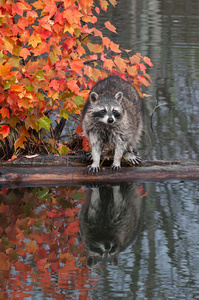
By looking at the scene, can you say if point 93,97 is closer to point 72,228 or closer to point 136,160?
point 136,160

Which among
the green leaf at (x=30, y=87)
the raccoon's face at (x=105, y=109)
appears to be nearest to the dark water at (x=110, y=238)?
the raccoon's face at (x=105, y=109)

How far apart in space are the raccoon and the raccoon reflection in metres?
0.29

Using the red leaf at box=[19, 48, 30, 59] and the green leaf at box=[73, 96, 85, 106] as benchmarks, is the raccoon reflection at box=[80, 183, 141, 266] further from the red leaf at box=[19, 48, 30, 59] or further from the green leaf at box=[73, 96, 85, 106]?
the red leaf at box=[19, 48, 30, 59]

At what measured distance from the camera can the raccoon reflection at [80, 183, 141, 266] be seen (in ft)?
15.6

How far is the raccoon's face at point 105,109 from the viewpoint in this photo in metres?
6.20

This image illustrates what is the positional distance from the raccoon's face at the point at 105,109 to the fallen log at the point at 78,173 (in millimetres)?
536

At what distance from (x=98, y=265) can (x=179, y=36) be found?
12.2 m

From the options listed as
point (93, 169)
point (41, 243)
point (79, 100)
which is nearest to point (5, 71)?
point (79, 100)

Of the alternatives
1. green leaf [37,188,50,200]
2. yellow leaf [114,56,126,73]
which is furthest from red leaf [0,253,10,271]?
yellow leaf [114,56,126,73]

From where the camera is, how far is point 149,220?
5363 mm

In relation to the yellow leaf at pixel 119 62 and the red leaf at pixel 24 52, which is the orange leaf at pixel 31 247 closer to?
the red leaf at pixel 24 52

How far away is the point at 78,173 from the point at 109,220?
94 centimetres

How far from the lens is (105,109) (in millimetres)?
6230

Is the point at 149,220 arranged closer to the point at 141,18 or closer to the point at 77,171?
the point at 77,171
